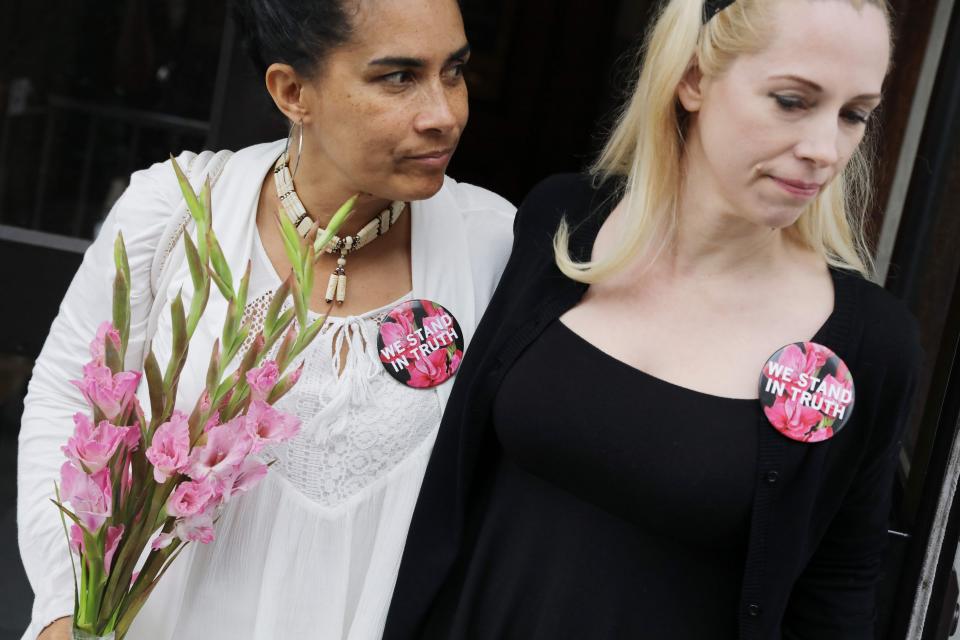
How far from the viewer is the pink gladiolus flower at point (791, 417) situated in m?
1.48

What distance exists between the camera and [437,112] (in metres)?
1.63

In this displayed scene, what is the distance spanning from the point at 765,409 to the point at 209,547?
792 mm

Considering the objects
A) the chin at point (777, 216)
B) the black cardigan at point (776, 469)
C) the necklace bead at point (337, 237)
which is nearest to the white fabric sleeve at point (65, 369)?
the necklace bead at point (337, 237)

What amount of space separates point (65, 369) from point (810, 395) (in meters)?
1.06

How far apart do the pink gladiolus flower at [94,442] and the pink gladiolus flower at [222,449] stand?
9cm

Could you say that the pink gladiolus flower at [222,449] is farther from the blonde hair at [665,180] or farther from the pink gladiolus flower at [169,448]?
the blonde hair at [665,180]

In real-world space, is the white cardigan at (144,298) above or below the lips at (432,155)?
below

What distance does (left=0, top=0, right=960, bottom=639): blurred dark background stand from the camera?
1979 mm

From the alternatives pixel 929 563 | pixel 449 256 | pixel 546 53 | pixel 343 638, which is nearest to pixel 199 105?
pixel 546 53

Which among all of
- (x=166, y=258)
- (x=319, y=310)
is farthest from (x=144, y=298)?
(x=319, y=310)

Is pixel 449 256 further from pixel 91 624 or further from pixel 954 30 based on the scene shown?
pixel 954 30

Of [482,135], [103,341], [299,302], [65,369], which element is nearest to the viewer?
[299,302]

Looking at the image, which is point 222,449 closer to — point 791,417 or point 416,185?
point 416,185

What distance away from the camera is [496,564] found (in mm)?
1674
